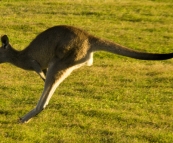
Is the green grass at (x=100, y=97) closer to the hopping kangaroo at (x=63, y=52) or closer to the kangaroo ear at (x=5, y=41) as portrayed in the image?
the hopping kangaroo at (x=63, y=52)

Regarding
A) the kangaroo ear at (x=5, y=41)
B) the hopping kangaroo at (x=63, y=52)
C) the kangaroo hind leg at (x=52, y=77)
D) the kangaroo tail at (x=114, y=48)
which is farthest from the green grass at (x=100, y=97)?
the kangaroo tail at (x=114, y=48)

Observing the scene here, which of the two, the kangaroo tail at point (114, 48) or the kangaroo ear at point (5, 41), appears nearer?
the kangaroo tail at point (114, 48)

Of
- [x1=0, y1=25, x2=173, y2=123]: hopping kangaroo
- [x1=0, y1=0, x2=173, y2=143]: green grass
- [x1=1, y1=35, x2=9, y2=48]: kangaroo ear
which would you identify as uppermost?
[x1=0, y1=25, x2=173, y2=123]: hopping kangaroo

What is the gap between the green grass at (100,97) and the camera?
8.21 metres

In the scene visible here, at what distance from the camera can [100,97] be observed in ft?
34.5

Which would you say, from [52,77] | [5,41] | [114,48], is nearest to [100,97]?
[5,41]

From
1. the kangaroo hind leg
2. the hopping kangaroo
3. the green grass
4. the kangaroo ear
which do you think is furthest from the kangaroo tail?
the kangaroo ear

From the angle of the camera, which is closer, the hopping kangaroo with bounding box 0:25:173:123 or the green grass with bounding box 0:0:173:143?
the hopping kangaroo with bounding box 0:25:173:123

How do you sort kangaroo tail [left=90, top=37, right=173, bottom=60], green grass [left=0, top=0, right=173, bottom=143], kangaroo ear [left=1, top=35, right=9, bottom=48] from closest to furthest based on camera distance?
1. kangaroo tail [left=90, top=37, right=173, bottom=60]
2. green grass [left=0, top=0, right=173, bottom=143]
3. kangaroo ear [left=1, top=35, right=9, bottom=48]

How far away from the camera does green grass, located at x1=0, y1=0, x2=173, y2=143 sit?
26.9 feet

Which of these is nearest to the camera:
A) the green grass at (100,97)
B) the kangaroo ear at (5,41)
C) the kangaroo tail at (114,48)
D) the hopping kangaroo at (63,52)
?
the kangaroo tail at (114,48)

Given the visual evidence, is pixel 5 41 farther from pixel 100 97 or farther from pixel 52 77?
pixel 100 97

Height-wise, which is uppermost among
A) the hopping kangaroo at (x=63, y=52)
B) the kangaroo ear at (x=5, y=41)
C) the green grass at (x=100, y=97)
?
the hopping kangaroo at (x=63, y=52)

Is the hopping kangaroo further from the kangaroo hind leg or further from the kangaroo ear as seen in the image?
the kangaroo ear
